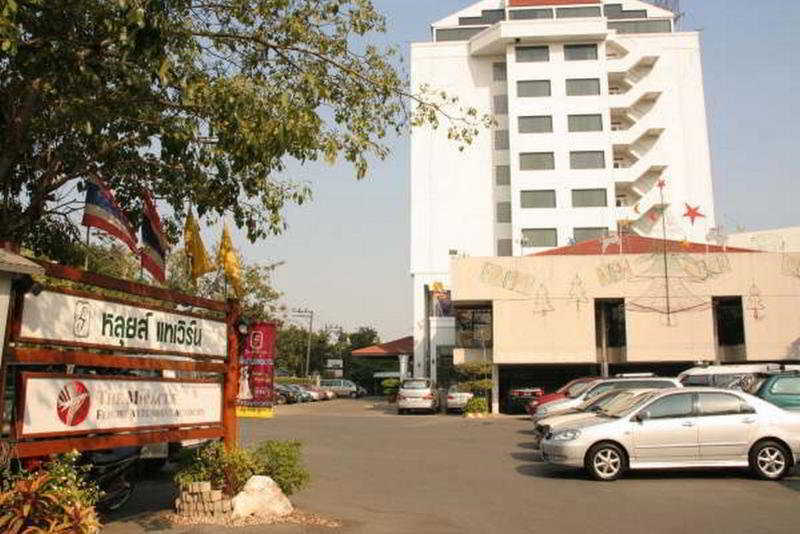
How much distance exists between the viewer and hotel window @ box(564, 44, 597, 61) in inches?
2432

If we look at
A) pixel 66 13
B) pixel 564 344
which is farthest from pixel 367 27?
pixel 564 344

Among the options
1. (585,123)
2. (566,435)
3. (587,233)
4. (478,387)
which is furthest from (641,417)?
(585,123)

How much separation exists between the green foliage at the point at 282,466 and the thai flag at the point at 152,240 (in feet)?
8.83

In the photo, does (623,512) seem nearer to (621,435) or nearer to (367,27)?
(621,435)

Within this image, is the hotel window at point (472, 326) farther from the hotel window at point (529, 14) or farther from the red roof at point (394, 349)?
the hotel window at point (529, 14)

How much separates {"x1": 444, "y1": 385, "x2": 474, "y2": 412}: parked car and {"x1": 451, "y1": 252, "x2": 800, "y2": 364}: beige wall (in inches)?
94.8

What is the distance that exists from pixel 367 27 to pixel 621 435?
292 inches

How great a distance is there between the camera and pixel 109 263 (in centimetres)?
2181

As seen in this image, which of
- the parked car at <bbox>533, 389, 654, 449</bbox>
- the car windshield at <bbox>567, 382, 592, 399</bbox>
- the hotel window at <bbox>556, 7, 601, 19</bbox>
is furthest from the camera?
the hotel window at <bbox>556, 7, 601, 19</bbox>

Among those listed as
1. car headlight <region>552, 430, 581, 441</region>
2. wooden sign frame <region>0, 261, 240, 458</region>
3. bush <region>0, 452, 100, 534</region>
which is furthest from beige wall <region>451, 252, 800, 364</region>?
bush <region>0, 452, 100, 534</region>

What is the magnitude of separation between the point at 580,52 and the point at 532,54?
3.71 metres

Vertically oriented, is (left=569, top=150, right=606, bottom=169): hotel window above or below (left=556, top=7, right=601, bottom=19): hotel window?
below

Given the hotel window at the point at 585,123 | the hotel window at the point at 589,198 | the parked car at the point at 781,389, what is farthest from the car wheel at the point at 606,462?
the hotel window at the point at 585,123

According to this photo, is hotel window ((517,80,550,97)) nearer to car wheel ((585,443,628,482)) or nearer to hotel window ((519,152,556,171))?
hotel window ((519,152,556,171))
